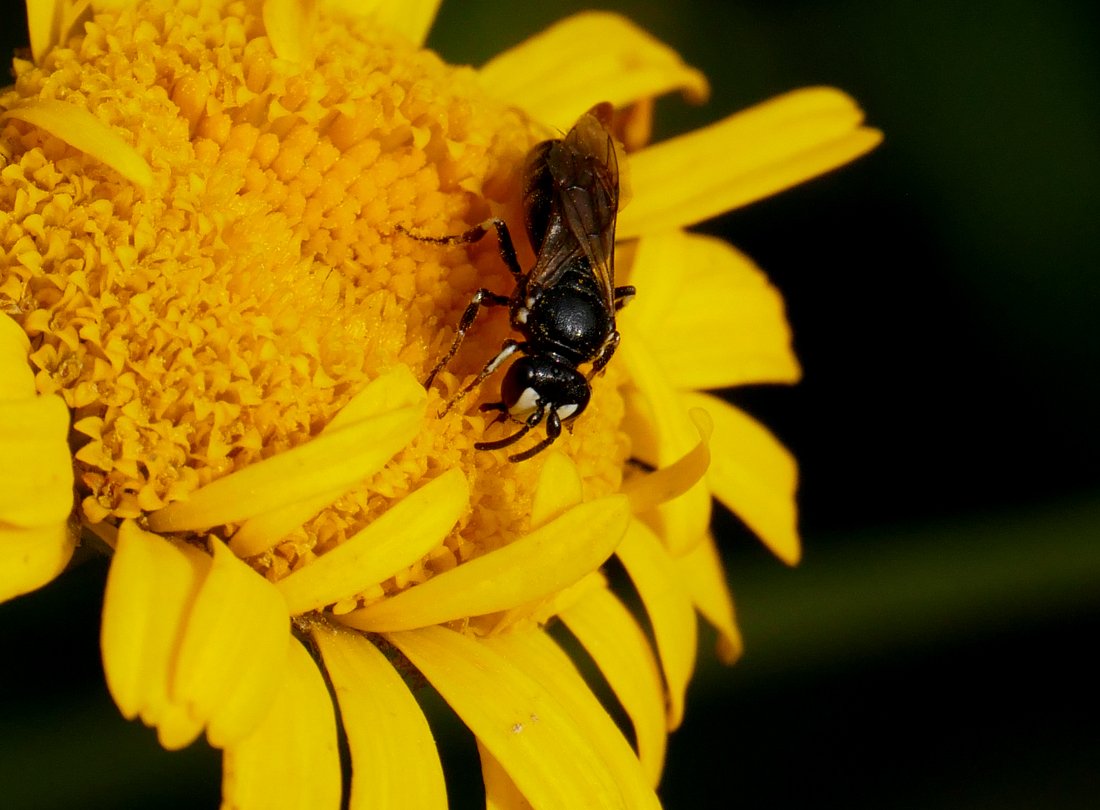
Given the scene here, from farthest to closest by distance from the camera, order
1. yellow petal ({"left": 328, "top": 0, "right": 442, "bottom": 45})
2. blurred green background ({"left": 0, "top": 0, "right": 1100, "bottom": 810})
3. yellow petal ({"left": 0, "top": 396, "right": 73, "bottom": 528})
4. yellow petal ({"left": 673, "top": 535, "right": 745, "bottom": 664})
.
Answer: blurred green background ({"left": 0, "top": 0, "right": 1100, "bottom": 810}) → yellow petal ({"left": 673, "top": 535, "right": 745, "bottom": 664}) → yellow petal ({"left": 328, "top": 0, "right": 442, "bottom": 45}) → yellow petal ({"left": 0, "top": 396, "right": 73, "bottom": 528})

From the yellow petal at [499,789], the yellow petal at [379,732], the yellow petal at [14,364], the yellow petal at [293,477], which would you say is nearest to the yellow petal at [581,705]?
the yellow petal at [499,789]

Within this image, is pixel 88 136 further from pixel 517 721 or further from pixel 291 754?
pixel 517 721

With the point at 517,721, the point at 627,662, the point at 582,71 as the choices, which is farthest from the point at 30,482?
the point at 582,71

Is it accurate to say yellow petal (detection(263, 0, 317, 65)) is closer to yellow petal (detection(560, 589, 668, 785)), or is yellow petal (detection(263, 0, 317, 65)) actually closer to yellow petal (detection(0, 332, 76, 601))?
yellow petal (detection(0, 332, 76, 601))

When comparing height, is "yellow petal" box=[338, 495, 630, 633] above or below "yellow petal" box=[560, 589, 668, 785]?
above

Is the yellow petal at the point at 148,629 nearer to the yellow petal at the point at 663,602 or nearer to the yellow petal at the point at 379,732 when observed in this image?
the yellow petal at the point at 379,732

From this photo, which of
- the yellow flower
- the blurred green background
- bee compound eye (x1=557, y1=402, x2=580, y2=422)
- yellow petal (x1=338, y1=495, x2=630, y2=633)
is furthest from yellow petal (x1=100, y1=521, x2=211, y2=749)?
the blurred green background
